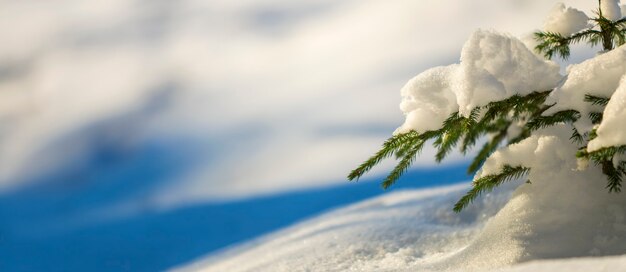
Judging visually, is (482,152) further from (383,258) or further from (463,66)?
(463,66)

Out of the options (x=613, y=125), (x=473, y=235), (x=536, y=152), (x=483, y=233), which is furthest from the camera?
(x=473, y=235)

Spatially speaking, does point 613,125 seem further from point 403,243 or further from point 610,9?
point 403,243

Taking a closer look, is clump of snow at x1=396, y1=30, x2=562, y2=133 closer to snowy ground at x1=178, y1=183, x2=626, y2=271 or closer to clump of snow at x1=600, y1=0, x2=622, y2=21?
clump of snow at x1=600, y1=0, x2=622, y2=21

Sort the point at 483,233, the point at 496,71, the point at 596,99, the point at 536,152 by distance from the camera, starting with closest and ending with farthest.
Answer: the point at 596,99 < the point at 496,71 < the point at 536,152 < the point at 483,233

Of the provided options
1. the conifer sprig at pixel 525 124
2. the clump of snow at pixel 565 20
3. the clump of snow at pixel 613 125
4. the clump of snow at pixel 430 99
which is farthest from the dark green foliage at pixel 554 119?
the clump of snow at pixel 565 20

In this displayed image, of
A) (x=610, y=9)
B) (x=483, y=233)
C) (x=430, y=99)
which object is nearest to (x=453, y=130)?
(x=430, y=99)

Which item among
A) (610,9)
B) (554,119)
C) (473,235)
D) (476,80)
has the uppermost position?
(610,9)

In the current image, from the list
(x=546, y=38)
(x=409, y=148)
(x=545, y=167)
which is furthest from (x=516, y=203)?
(x=546, y=38)
